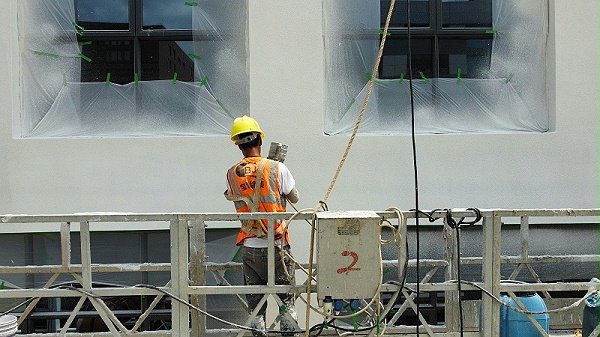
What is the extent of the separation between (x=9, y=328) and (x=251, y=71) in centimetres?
324

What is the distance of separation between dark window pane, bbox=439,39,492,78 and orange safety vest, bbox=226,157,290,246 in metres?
3.05

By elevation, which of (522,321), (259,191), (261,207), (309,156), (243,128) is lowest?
(522,321)

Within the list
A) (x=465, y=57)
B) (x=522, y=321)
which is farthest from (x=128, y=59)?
(x=522, y=321)

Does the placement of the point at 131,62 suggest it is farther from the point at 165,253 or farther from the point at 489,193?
the point at 489,193

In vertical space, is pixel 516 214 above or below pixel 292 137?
below

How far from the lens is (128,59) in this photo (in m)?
6.22

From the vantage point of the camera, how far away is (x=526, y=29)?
6.20 meters

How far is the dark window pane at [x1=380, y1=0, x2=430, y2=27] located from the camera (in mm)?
6223

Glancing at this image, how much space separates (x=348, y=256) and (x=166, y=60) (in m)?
3.59

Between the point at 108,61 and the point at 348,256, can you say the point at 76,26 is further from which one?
the point at 348,256

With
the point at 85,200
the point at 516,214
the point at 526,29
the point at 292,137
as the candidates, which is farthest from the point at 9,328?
the point at 526,29

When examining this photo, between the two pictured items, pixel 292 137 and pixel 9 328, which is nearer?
pixel 9 328

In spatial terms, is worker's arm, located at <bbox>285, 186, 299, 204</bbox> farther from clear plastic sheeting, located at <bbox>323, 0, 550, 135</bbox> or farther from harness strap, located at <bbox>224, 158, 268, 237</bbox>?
clear plastic sheeting, located at <bbox>323, 0, 550, 135</bbox>

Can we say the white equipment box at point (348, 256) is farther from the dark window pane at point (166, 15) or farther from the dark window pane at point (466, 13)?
the dark window pane at point (466, 13)
